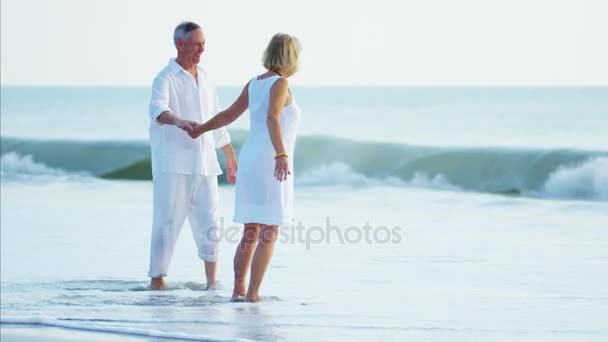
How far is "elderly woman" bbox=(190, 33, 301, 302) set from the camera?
15.8 feet

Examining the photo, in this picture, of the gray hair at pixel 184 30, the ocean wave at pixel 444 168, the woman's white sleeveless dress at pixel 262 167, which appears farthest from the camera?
the ocean wave at pixel 444 168

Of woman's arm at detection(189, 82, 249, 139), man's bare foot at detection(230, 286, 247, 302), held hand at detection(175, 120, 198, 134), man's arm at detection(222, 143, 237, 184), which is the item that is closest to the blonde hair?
woman's arm at detection(189, 82, 249, 139)

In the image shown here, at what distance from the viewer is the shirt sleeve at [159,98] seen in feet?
17.2

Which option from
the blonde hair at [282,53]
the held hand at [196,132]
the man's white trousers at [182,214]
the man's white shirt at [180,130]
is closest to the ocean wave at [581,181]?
the man's white trousers at [182,214]

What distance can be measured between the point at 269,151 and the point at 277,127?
16cm

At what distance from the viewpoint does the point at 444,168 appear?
1584cm

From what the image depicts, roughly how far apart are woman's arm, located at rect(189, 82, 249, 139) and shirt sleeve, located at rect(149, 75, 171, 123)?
18cm

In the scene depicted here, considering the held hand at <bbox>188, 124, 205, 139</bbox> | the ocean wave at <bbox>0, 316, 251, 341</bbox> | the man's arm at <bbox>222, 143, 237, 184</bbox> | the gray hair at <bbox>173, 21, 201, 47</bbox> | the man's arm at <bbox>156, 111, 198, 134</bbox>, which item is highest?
the gray hair at <bbox>173, 21, 201, 47</bbox>

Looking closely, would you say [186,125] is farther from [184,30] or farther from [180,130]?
[184,30]

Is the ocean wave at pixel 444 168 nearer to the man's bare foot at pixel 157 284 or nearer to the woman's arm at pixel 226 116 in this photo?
the man's bare foot at pixel 157 284

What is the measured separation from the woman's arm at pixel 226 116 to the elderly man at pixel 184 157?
0.15ft

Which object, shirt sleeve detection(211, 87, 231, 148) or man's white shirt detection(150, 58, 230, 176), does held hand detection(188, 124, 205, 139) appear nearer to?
man's white shirt detection(150, 58, 230, 176)

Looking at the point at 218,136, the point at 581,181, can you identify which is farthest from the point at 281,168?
the point at 581,181

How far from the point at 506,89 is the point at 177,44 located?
45941 millimetres
